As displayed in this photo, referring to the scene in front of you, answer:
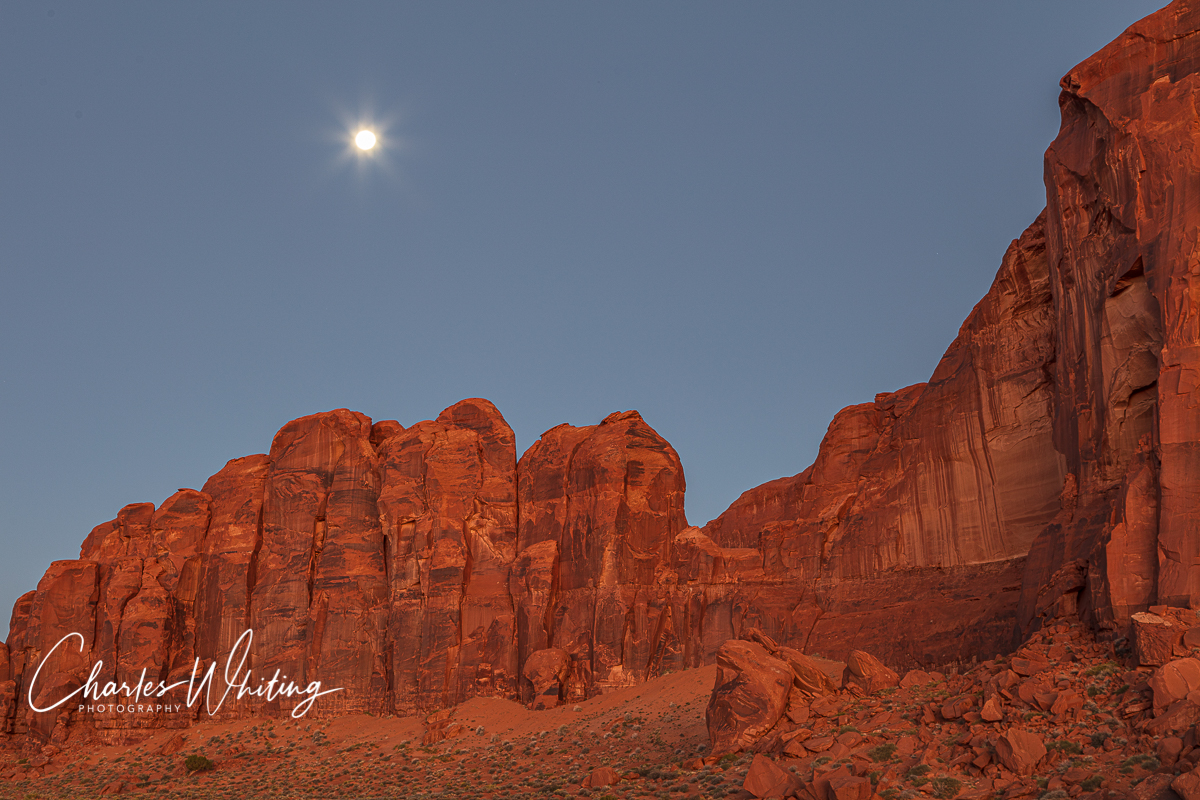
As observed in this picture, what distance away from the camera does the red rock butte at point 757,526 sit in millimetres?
27719

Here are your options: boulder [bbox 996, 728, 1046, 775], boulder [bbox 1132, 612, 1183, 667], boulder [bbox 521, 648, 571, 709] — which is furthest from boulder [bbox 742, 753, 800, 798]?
boulder [bbox 521, 648, 571, 709]

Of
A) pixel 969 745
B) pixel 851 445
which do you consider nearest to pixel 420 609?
pixel 851 445

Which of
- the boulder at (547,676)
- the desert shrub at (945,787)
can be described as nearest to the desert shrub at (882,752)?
the desert shrub at (945,787)

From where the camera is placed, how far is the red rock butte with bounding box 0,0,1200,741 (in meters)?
27.7

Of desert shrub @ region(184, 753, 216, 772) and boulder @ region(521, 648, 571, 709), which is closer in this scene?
boulder @ region(521, 648, 571, 709)

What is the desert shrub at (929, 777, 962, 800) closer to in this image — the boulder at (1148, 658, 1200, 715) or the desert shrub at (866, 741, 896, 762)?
the desert shrub at (866, 741, 896, 762)

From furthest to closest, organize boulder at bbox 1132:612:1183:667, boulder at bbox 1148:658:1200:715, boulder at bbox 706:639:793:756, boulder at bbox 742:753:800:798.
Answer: boulder at bbox 706:639:793:756 < boulder at bbox 742:753:800:798 < boulder at bbox 1132:612:1183:667 < boulder at bbox 1148:658:1200:715

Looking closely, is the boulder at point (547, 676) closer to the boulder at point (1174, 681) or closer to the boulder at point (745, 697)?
the boulder at point (745, 697)

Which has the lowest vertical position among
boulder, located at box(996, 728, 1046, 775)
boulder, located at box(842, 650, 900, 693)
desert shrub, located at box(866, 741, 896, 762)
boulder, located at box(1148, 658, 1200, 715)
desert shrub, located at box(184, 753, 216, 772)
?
desert shrub, located at box(184, 753, 216, 772)

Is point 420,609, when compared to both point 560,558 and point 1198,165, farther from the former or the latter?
point 1198,165

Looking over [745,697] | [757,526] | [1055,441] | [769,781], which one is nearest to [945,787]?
[769,781]

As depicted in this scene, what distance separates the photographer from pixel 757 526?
51.8 metres

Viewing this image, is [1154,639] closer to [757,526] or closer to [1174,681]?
[1174,681]

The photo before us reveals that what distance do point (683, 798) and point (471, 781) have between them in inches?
561
